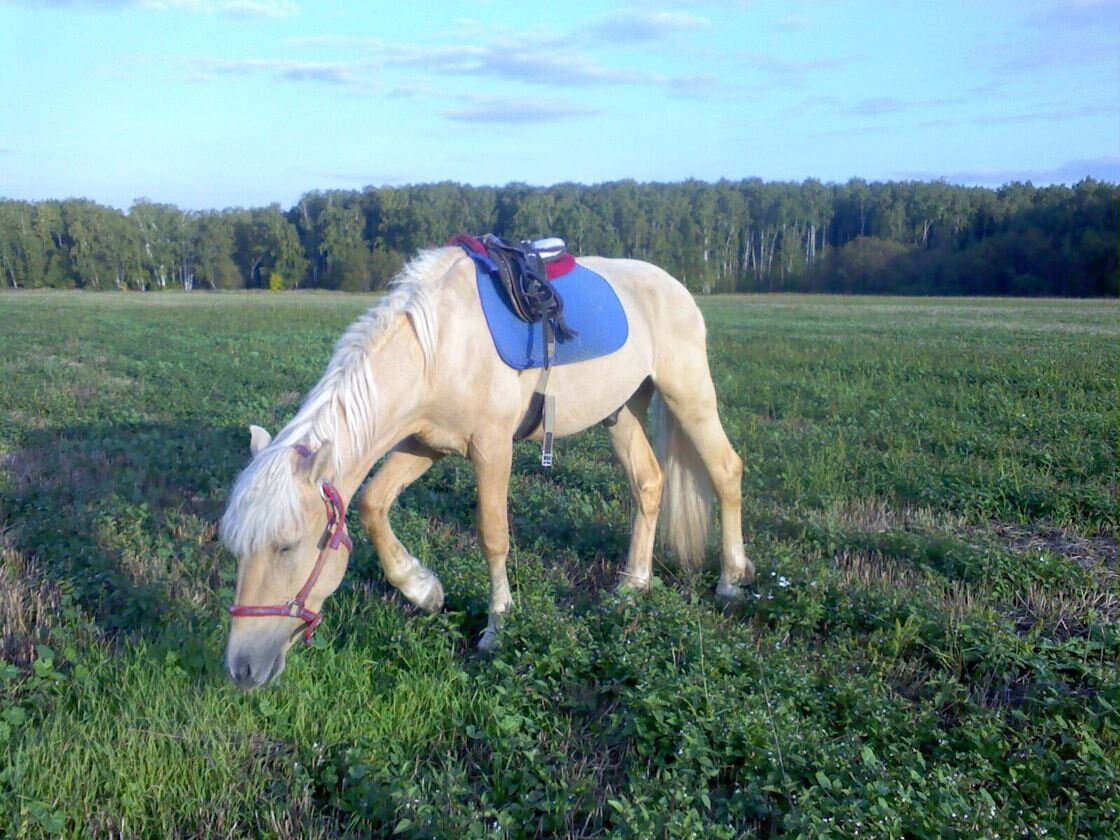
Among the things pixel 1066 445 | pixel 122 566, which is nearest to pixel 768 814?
pixel 122 566

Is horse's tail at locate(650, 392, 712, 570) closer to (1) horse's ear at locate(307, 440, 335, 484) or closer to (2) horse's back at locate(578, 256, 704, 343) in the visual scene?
(2) horse's back at locate(578, 256, 704, 343)

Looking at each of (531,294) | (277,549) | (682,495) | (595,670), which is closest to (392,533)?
(277,549)

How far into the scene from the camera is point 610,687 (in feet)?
12.5

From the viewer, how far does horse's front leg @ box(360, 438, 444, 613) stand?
15.1 ft

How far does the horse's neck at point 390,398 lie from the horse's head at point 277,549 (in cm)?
30

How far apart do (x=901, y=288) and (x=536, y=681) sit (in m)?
78.3

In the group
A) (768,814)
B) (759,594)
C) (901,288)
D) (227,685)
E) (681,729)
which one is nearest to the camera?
(768,814)

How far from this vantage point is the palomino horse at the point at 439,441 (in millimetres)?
3490

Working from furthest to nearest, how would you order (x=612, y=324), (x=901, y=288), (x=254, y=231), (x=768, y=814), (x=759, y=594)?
(x=254, y=231) → (x=901, y=288) → (x=612, y=324) → (x=759, y=594) → (x=768, y=814)

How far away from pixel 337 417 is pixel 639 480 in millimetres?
2377

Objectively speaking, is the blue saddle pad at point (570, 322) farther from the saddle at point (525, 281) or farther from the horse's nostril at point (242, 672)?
the horse's nostril at point (242, 672)

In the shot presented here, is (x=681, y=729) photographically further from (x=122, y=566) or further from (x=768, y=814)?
(x=122, y=566)

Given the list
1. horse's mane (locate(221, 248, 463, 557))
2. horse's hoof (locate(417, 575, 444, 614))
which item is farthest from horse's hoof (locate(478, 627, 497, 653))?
horse's mane (locate(221, 248, 463, 557))

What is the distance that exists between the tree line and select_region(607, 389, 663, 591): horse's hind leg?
50.7 meters
